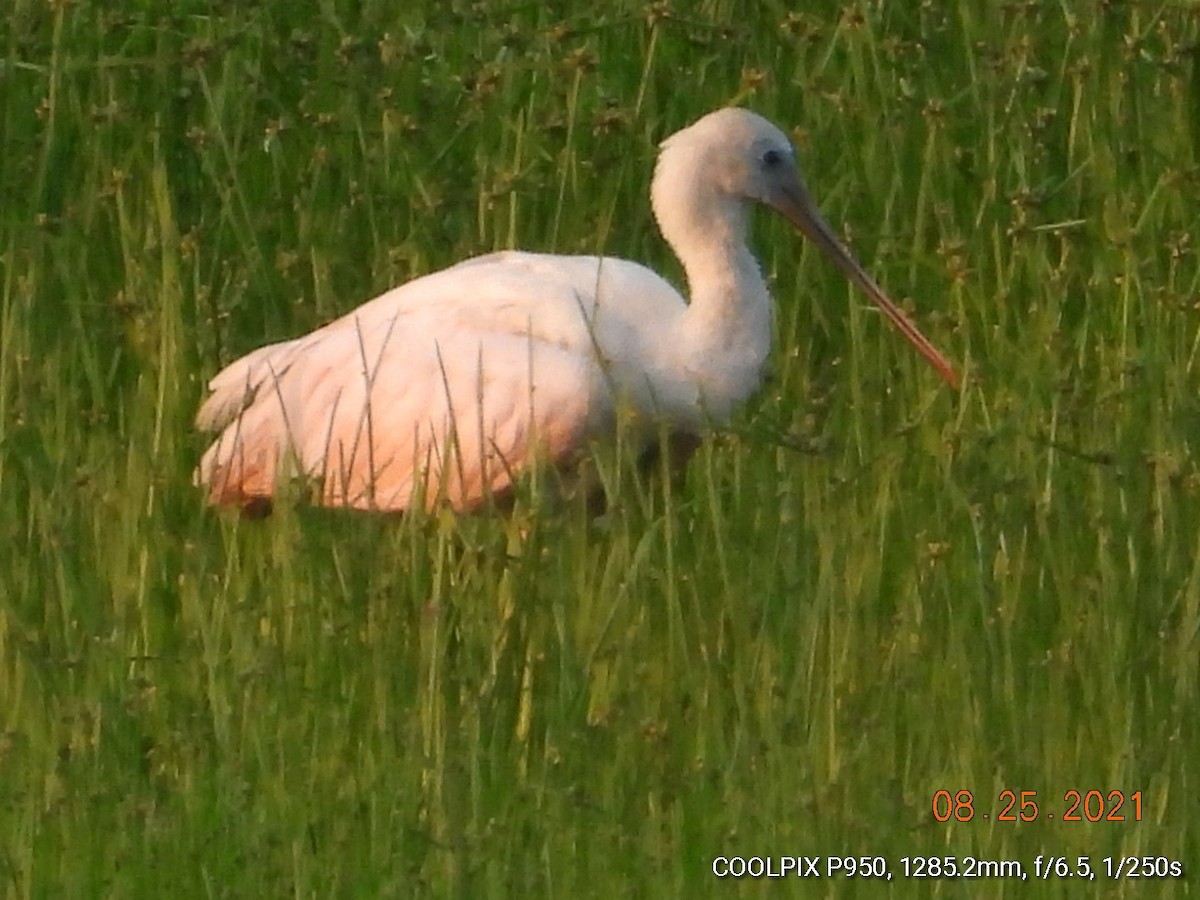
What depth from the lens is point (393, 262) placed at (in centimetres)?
694

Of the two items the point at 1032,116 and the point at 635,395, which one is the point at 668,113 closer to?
the point at 1032,116

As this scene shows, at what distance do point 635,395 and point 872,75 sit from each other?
4.84ft

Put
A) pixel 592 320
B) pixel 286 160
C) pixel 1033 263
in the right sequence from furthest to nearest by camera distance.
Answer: pixel 286 160
pixel 1033 263
pixel 592 320

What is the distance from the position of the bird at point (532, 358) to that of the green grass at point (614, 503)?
144mm

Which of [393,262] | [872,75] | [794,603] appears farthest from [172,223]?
[794,603]

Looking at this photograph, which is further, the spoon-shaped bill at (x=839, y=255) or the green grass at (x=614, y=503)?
the spoon-shaped bill at (x=839, y=255)

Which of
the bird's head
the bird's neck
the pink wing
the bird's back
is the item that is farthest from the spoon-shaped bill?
the pink wing

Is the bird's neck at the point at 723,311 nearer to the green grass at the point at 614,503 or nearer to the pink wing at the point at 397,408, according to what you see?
the green grass at the point at 614,503

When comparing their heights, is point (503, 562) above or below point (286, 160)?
below
